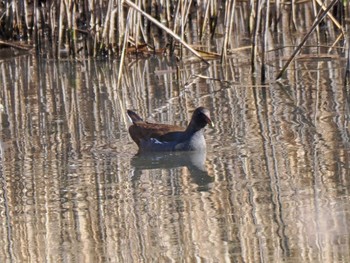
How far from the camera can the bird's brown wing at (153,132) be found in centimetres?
716

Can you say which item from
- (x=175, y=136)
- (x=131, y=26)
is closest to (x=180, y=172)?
(x=175, y=136)

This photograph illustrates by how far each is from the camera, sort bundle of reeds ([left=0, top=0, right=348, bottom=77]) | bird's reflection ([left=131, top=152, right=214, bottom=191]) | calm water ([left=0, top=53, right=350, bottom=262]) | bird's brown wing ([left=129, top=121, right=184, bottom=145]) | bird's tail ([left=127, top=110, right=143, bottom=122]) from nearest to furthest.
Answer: calm water ([left=0, top=53, right=350, bottom=262])
bird's reflection ([left=131, top=152, right=214, bottom=191])
bird's brown wing ([left=129, top=121, right=184, bottom=145])
bird's tail ([left=127, top=110, right=143, bottom=122])
bundle of reeds ([left=0, top=0, right=348, bottom=77])

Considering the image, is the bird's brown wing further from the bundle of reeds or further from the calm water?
the bundle of reeds

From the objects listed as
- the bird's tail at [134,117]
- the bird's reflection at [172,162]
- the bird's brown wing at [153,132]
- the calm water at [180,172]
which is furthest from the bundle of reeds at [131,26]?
the bird's reflection at [172,162]

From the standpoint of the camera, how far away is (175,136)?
7.16m

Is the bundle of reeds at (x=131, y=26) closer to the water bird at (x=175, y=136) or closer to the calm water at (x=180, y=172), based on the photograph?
the calm water at (x=180, y=172)

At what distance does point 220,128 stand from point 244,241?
2787 millimetres

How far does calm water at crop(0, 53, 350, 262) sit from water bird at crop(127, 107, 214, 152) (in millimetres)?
72

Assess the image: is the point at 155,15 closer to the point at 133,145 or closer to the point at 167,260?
the point at 133,145

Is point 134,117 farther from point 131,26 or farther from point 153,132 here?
point 131,26

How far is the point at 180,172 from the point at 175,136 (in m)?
0.62

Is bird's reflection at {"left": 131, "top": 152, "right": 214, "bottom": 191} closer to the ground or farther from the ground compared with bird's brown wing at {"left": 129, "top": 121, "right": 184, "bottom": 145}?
closer to the ground

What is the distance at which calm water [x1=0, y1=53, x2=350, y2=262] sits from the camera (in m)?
4.95

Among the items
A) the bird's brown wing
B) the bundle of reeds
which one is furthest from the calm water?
the bundle of reeds
